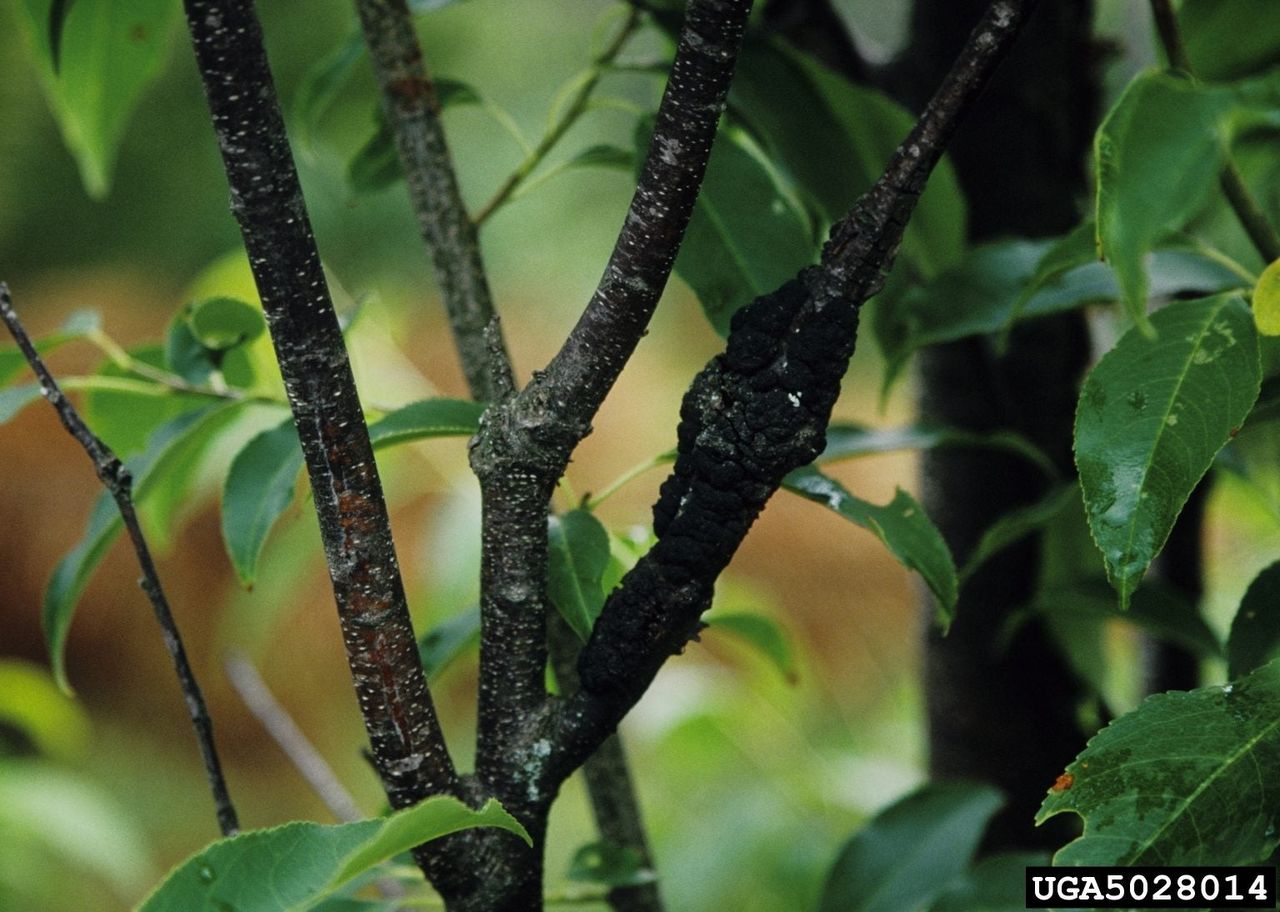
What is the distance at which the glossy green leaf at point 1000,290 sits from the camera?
0.35 m

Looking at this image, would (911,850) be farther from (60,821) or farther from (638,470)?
(60,821)

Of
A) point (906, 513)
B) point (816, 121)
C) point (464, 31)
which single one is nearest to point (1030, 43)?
point (816, 121)

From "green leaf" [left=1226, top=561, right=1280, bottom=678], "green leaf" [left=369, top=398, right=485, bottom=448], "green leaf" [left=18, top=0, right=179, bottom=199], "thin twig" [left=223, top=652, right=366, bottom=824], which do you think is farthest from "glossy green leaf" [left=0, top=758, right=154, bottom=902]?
"green leaf" [left=1226, top=561, right=1280, bottom=678]

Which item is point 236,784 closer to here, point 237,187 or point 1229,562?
point 1229,562

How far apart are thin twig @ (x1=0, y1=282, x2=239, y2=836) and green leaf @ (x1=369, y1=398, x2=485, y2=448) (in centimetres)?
6

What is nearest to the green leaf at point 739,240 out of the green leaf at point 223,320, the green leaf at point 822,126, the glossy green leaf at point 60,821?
the green leaf at point 822,126

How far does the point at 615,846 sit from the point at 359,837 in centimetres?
12

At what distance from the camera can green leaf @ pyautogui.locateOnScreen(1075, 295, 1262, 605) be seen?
0.25 metres

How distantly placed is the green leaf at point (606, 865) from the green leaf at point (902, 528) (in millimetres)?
107

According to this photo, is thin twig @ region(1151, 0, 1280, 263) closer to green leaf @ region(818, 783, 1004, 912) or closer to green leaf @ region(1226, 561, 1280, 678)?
green leaf @ region(1226, 561, 1280, 678)

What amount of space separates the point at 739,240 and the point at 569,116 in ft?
0.30

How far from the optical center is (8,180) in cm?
229

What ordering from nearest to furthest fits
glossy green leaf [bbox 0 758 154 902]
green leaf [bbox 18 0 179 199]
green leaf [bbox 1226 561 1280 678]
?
green leaf [bbox 1226 561 1280 678]
green leaf [bbox 18 0 179 199]
glossy green leaf [bbox 0 758 154 902]

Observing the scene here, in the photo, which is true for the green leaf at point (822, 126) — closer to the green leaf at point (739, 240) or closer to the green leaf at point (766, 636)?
the green leaf at point (739, 240)
